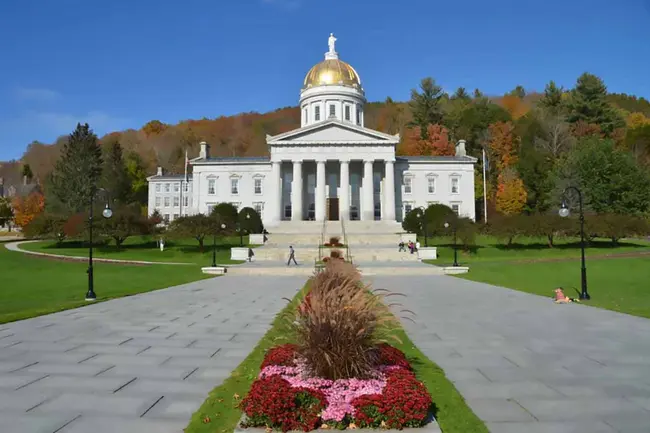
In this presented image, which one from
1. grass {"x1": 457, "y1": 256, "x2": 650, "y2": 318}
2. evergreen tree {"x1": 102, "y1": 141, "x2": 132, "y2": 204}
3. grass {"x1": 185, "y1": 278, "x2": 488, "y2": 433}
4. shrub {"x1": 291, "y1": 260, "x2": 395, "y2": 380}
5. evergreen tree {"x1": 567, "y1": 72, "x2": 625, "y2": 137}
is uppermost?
evergreen tree {"x1": 567, "y1": 72, "x2": 625, "y2": 137}

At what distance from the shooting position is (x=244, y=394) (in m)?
6.66

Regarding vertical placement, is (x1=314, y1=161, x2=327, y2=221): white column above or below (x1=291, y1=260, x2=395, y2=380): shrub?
above

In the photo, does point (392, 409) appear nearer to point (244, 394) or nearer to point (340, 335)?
point (340, 335)

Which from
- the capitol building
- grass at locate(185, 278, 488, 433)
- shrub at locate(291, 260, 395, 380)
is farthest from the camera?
the capitol building

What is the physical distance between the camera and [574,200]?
195 feet

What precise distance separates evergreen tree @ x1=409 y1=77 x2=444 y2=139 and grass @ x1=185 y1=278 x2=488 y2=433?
8993cm

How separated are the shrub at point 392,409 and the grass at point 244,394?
48 cm

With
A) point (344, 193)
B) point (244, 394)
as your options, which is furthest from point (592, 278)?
point (344, 193)

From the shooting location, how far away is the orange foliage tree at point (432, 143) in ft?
282

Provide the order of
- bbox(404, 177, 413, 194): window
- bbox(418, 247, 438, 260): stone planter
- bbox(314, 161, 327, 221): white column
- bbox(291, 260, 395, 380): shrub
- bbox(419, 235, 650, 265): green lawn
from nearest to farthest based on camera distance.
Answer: bbox(291, 260, 395, 380): shrub
bbox(419, 235, 650, 265): green lawn
bbox(418, 247, 438, 260): stone planter
bbox(314, 161, 327, 221): white column
bbox(404, 177, 413, 194): window

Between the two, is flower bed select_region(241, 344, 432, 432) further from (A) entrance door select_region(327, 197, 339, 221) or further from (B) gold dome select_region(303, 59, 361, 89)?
(B) gold dome select_region(303, 59, 361, 89)

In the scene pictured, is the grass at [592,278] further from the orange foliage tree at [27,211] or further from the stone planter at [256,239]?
the orange foliage tree at [27,211]

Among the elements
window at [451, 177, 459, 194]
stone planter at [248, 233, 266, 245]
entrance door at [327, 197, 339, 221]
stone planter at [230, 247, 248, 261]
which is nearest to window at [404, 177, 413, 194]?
window at [451, 177, 459, 194]

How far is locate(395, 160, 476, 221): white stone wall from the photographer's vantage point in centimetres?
7188
